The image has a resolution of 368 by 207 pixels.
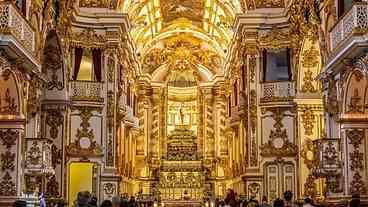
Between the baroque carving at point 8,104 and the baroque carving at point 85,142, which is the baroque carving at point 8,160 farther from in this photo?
the baroque carving at point 85,142

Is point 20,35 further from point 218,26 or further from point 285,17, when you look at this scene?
point 218,26

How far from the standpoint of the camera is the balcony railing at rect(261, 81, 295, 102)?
29469mm

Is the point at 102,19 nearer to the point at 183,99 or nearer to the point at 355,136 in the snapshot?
the point at 355,136

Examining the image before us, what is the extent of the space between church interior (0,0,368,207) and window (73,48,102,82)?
61 mm

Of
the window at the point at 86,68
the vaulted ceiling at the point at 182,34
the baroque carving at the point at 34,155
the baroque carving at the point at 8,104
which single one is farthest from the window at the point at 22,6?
the vaulted ceiling at the point at 182,34

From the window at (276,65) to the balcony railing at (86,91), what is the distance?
7.32 metres

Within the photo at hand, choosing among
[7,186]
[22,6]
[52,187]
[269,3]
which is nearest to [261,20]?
[269,3]

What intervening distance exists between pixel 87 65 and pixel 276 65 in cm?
834

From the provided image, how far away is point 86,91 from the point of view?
2950 cm

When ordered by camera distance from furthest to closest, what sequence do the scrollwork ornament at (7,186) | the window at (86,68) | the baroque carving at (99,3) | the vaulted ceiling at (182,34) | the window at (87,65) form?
the vaulted ceiling at (182,34) < the baroque carving at (99,3) < the window at (86,68) < the window at (87,65) < the scrollwork ornament at (7,186)

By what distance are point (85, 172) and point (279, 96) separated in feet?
30.2

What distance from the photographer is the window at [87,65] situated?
1174 inches

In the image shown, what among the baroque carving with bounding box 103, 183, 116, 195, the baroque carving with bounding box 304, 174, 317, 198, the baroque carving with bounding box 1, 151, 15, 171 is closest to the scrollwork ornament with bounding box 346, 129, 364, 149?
the baroque carving with bounding box 304, 174, 317, 198

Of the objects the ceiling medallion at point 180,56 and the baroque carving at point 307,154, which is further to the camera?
the ceiling medallion at point 180,56
